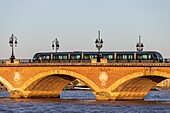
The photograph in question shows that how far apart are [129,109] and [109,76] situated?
12.9m

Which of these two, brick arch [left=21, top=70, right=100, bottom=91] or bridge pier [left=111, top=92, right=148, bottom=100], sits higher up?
brick arch [left=21, top=70, right=100, bottom=91]

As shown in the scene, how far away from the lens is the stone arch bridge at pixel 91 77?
89.6 metres

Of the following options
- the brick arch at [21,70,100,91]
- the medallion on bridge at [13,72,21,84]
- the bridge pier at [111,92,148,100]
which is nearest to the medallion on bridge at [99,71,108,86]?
the brick arch at [21,70,100,91]

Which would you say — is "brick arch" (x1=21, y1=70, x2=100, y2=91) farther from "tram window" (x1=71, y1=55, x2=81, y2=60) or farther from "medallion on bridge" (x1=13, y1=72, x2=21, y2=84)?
"tram window" (x1=71, y1=55, x2=81, y2=60)

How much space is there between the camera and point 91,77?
93.4 metres

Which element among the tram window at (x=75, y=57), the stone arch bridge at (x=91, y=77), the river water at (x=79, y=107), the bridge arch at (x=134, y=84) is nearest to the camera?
the river water at (x=79, y=107)

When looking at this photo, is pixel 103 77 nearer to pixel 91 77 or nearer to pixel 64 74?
pixel 91 77

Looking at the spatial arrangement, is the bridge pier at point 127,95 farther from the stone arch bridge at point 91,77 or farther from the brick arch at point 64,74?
the brick arch at point 64,74

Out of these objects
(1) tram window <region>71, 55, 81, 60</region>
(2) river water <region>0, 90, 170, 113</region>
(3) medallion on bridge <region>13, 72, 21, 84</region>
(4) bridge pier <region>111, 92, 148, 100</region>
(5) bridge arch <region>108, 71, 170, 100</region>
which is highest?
(1) tram window <region>71, 55, 81, 60</region>

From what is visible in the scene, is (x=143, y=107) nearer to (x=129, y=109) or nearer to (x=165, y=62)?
(x=129, y=109)

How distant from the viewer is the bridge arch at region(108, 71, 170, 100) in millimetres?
89062

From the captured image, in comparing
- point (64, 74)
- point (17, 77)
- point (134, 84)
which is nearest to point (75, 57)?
point (64, 74)

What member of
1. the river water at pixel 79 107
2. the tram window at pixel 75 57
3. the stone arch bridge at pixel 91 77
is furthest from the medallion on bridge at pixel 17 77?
the tram window at pixel 75 57

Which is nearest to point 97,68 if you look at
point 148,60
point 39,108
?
point 148,60
